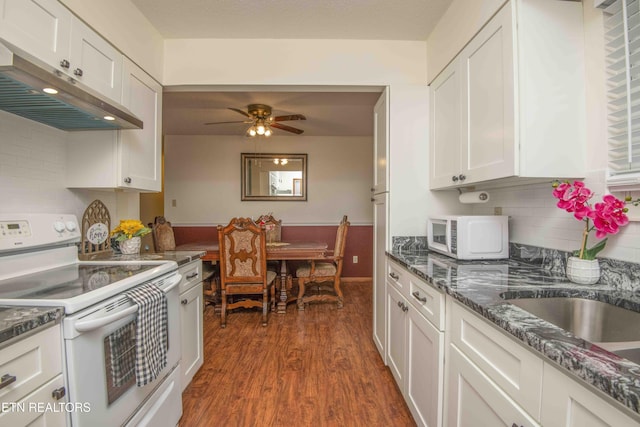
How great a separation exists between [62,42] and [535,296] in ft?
7.18

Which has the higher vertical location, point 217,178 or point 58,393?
point 217,178

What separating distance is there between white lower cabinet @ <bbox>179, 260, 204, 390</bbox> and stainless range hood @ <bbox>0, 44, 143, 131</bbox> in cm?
88

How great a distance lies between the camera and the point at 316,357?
7.38 ft

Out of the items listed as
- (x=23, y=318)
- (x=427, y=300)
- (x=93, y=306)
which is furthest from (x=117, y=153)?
(x=427, y=300)

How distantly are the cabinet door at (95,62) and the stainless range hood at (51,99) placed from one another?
17cm

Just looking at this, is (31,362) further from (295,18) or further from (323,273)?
(323,273)

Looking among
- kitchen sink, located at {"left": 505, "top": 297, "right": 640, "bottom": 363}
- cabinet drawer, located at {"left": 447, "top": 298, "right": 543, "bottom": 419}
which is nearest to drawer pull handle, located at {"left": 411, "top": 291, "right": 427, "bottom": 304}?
cabinet drawer, located at {"left": 447, "top": 298, "right": 543, "bottom": 419}

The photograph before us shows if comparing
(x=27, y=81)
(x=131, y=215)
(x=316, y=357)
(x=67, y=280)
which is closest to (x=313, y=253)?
(x=316, y=357)

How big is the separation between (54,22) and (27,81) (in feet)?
1.63

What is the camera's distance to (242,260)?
2859 mm

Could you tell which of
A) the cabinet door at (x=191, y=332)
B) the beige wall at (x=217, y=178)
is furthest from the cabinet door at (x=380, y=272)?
the beige wall at (x=217, y=178)

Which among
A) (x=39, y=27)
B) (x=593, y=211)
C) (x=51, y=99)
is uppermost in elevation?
(x=39, y=27)

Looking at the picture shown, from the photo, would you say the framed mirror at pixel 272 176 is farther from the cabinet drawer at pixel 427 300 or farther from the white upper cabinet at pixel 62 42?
the cabinet drawer at pixel 427 300

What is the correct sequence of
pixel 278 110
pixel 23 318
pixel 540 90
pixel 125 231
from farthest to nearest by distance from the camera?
pixel 278 110
pixel 125 231
pixel 540 90
pixel 23 318
